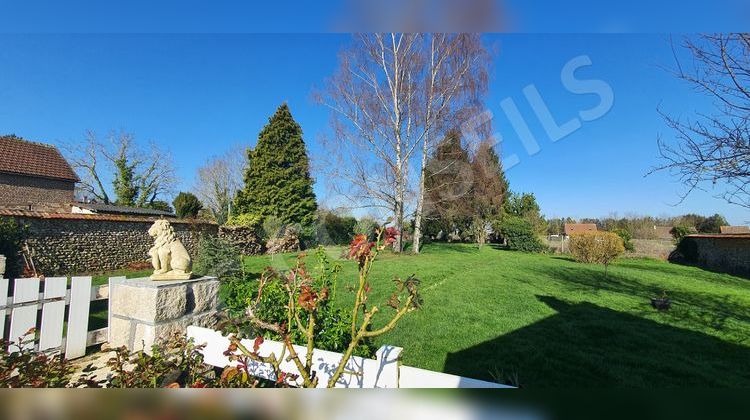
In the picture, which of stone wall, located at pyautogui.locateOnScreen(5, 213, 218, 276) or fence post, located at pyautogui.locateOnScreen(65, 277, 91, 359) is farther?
stone wall, located at pyautogui.locateOnScreen(5, 213, 218, 276)

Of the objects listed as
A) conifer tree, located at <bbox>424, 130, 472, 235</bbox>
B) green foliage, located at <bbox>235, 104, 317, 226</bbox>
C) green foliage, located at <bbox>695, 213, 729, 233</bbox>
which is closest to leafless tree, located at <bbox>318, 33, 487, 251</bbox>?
conifer tree, located at <bbox>424, 130, 472, 235</bbox>

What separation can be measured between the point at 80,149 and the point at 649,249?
34842 millimetres

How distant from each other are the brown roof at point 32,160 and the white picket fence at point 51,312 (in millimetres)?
18125

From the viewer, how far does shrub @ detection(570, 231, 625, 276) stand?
13.8 metres

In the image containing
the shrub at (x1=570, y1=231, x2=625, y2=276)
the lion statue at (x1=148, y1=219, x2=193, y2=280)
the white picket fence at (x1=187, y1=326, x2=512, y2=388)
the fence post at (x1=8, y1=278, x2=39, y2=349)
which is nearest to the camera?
Answer: the white picket fence at (x1=187, y1=326, x2=512, y2=388)

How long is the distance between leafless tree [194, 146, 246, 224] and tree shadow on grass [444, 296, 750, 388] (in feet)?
84.4

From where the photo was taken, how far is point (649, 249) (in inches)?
779

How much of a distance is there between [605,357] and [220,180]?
28.0m

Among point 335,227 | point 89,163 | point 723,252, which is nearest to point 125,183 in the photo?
point 89,163

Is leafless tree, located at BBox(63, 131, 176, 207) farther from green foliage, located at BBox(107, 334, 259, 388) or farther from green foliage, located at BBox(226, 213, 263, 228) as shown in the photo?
green foliage, located at BBox(107, 334, 259, 388)

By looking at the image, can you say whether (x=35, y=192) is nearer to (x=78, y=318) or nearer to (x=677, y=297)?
(x=78, y=318)

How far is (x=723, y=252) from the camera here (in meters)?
15.3

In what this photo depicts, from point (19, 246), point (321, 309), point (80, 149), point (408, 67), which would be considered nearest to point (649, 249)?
point (408, 67)

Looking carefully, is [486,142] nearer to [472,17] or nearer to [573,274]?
[573,274]
